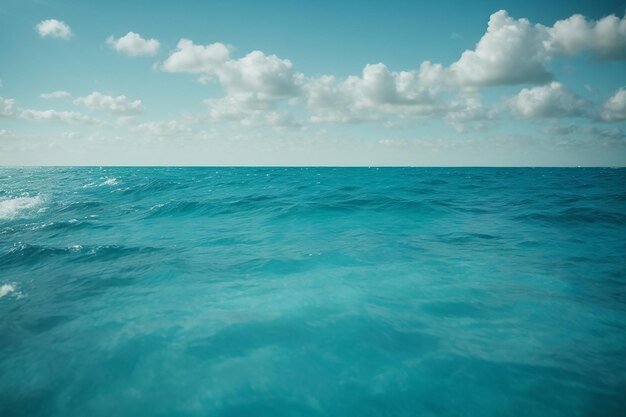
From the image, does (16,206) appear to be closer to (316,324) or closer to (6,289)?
(6,289)

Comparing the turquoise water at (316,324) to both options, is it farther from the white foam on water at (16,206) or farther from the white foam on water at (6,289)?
the white foam on water at (16,206)

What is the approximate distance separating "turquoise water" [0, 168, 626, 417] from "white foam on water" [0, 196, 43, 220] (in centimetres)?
1005

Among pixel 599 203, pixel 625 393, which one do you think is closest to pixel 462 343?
pixel 625 393

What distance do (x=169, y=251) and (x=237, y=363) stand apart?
8.68 metres

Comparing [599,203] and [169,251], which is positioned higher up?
[599,203]

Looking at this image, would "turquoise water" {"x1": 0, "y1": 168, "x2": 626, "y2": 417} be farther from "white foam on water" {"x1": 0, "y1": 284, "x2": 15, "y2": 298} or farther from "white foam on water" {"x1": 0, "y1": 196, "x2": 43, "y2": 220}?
"white foam on water" {"x1": 0, "y1": 196, "x2": 43, "y2": 220}

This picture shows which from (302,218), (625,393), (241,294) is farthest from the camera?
(302,218)

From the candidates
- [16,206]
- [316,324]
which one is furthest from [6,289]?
[16,206]

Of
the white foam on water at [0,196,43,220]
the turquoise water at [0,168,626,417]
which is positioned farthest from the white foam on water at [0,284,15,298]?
the white foam on water at [0,196,43,220]

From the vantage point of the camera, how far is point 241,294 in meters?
9.03

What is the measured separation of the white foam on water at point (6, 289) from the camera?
9.30 metres

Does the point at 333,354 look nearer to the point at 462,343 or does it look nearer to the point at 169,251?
the point at 462,343

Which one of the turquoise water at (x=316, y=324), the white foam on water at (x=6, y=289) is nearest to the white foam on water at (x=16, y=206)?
the turquoise water at (x=316, y=324)

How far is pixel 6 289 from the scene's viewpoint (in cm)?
961
